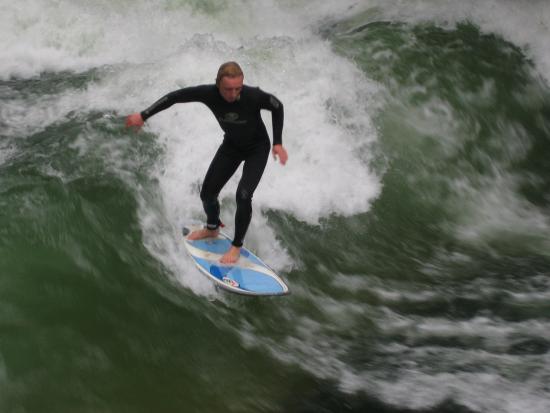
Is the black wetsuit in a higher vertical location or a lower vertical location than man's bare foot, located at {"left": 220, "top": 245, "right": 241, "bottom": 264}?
higher

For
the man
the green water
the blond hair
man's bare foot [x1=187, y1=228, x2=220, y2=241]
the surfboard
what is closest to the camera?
the blond hair

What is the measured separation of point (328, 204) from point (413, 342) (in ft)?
7.91

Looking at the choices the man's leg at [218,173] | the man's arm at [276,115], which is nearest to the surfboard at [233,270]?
the man's leg at [218,173]

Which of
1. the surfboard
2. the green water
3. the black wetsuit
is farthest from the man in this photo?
the green water

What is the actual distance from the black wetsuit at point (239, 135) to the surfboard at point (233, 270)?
0.86 feet

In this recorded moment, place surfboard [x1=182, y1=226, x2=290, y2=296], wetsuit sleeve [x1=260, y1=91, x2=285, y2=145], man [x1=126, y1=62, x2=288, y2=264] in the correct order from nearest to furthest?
man [x1=126, y1=62, x2=288, y2=264] < wetsuit sleeve [x1=260, y1=91, x2=285, y2=145] < surfboard [x1=182, y1=226, x2=290, y2=296]

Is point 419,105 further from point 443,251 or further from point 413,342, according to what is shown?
point 413,342

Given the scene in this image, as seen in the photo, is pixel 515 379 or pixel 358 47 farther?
pixel 358 47

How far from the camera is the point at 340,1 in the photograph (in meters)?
12.4

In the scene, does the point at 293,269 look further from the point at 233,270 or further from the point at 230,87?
the point at 230,87

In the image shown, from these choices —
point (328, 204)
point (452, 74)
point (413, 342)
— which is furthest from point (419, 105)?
point (413, 342)

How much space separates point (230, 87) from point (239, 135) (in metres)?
0.60

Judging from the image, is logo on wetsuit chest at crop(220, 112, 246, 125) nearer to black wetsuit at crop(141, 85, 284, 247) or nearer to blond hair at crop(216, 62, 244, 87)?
black wetsuit at crop(141, 85, 284, 247)

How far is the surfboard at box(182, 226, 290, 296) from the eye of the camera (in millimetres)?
5660
